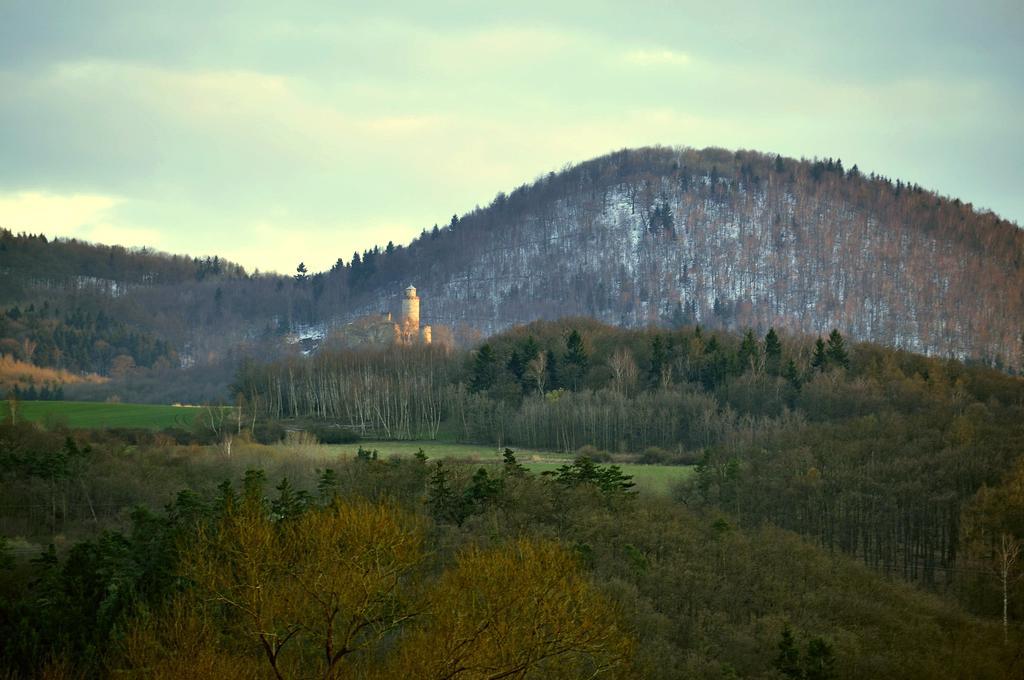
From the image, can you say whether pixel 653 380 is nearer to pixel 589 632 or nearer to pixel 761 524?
pixel 761 524

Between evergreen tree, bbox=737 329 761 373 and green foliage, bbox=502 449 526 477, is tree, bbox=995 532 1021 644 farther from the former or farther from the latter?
evergreen tree, bbox=737 329 761 373

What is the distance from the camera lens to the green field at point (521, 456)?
3426 inches

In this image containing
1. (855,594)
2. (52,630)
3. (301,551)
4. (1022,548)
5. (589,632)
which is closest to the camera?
(589,632)

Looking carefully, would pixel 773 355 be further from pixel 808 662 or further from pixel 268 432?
pixel 808 662

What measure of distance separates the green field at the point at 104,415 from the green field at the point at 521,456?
1092 inches

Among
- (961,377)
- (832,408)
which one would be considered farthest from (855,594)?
(961,377)

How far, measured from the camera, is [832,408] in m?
107

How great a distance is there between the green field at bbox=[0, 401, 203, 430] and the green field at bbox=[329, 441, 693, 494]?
91.0ft

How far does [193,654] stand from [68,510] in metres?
47.2

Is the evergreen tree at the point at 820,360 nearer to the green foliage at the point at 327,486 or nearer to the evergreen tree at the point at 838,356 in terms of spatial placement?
the evergreen tree at the point at 838,356

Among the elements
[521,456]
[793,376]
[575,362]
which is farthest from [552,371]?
[521,456]

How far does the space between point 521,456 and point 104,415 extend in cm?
5815

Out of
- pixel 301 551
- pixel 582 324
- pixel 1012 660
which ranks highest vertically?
pixel 582 324

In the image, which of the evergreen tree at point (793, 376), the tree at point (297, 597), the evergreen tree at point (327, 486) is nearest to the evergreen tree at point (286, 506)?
the evergreen tree at point (327, 486)
